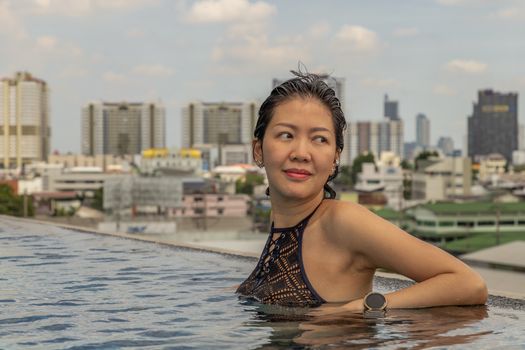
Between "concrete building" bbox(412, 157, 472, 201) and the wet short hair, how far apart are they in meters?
124

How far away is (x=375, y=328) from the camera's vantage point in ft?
16.3

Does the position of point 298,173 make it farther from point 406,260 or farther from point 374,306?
point 374,306

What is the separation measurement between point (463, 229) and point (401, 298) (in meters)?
82.9

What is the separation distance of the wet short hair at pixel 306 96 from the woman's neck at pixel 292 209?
17cm

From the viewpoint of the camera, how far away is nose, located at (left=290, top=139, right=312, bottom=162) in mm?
5020

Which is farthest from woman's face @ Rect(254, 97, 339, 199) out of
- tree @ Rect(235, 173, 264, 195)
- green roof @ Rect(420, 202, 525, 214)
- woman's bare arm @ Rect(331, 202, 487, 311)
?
tree @ Rect(235, 173, 264, 195)

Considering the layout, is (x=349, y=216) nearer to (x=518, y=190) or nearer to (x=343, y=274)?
(x=343, y=274)

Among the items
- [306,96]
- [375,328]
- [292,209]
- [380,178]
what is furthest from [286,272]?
[380,178]

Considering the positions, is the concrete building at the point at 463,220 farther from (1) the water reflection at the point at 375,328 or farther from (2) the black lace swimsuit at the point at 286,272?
Answer: (1) the water reflection at the point at 375,328

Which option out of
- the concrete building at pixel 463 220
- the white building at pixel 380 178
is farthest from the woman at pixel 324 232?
the white building at pixel 380 178

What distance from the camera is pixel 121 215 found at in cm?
11594

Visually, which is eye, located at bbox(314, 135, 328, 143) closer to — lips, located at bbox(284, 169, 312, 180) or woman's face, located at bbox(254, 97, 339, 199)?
woman's face, located at bbox(254, 97, 339, 199)

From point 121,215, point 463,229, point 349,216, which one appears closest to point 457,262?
point 349,216

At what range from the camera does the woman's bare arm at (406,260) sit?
16.1ft
